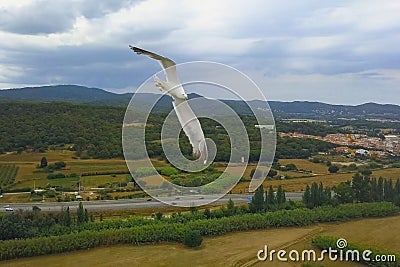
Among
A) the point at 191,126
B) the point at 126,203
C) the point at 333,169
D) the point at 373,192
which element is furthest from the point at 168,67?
the point at 333,169

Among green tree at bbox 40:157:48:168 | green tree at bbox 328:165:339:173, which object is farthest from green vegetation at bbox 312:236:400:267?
green tree at bbox 40:157:48:168

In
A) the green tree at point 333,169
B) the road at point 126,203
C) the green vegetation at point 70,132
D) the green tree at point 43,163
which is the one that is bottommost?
the road at point 126,203

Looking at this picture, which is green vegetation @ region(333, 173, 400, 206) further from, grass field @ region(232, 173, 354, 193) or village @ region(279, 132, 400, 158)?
village @ region(279, 132, 400, 158)

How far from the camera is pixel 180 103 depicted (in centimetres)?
473

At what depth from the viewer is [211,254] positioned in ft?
49.7

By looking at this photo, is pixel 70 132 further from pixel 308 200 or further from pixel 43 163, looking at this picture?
pixel 308 200

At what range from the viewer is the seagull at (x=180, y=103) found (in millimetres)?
4547

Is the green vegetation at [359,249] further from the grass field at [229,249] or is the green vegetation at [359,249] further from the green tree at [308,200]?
the green tree at [308,200]

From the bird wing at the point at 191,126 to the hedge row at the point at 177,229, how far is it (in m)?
11.8

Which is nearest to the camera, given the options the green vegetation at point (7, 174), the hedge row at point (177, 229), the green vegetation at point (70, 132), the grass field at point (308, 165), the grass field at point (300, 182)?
the hedge row at point (177, 229)

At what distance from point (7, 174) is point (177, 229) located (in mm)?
16283

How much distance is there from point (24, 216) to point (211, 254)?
6.97 metres

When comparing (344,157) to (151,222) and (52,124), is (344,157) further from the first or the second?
(151,222)

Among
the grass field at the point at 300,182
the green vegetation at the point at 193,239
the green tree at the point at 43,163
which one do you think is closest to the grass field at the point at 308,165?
the grass field at the point at 300,182
